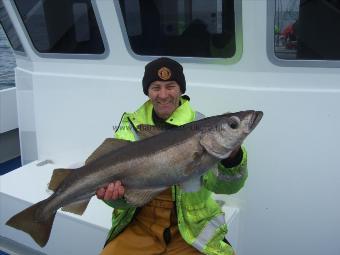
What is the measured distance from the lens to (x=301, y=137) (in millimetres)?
3387

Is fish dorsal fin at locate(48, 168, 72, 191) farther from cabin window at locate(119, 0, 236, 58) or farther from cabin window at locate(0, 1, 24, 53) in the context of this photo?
cabin window at locate(0, 1, 24, 53)

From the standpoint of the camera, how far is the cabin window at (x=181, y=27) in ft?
11.2

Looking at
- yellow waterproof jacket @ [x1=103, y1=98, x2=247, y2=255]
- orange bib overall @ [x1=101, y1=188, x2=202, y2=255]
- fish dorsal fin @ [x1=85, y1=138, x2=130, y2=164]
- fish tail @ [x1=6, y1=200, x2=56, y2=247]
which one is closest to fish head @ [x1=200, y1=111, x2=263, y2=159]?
yellow waterproof jacket @ [x1=103, y1=98, x2=247, y2=255]

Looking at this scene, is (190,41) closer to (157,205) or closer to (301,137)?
(301,137)

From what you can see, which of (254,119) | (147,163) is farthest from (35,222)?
(254,119)

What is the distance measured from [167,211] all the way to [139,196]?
41 centimetres

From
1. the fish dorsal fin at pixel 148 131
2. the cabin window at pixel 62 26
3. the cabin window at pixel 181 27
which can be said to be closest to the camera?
the fish dorsal fin at pixel 148 131

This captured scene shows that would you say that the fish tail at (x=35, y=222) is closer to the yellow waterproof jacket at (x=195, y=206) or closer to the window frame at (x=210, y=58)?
the yellow waterproof jacket at (x=195, y=206)

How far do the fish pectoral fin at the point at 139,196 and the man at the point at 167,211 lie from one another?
202 millimetres

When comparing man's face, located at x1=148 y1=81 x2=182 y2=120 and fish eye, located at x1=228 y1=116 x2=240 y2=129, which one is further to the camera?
man's face, located at x1=148 y1=81 x2=182 y2=120

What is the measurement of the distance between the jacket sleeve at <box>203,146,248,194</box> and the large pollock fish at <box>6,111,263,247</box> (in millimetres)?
244

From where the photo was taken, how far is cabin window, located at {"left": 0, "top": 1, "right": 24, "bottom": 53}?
4.86 m

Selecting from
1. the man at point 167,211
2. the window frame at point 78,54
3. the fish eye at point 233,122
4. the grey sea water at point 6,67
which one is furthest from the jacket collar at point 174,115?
the grey sea water at point 6,67

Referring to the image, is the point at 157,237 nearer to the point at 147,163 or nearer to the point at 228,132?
the point at 147,163
